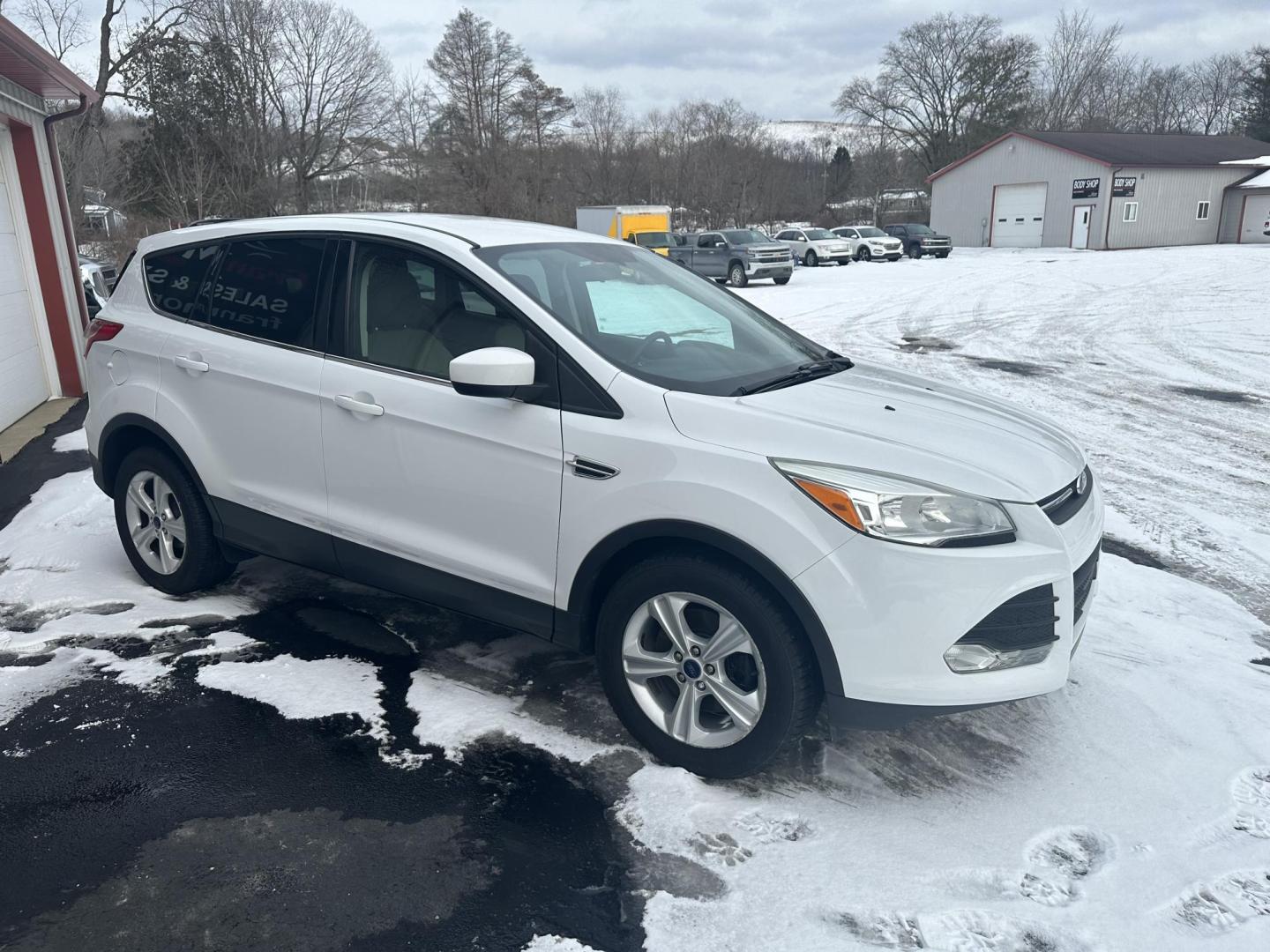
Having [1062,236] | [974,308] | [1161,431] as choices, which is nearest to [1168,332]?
[974,308]

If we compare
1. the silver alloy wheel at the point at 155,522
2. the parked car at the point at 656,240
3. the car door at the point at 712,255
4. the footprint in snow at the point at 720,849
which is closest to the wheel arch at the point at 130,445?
the silver alloy wheel at the point at 155,522

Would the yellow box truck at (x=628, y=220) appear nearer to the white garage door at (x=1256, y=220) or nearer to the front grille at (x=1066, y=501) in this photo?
the white garage door at (x=1256, y=220)

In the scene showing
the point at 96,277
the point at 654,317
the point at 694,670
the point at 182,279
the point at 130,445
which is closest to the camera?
the point at 694,670

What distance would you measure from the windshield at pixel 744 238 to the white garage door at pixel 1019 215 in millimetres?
22350

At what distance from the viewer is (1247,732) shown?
11.7ft

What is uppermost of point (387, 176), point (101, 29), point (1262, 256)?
point (101, 29)

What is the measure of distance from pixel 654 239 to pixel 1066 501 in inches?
1226

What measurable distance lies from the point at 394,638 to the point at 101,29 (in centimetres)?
4502

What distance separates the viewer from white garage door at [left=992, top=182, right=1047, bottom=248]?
4462 cm

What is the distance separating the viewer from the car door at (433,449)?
343 centimetres

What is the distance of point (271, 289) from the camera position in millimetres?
4223

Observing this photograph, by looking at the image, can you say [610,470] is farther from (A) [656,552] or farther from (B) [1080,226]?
(B) [1080,226]

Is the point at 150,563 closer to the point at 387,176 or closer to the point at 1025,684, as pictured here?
the point at 1025,684

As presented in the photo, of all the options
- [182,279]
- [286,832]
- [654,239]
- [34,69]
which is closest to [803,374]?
[286,832]
